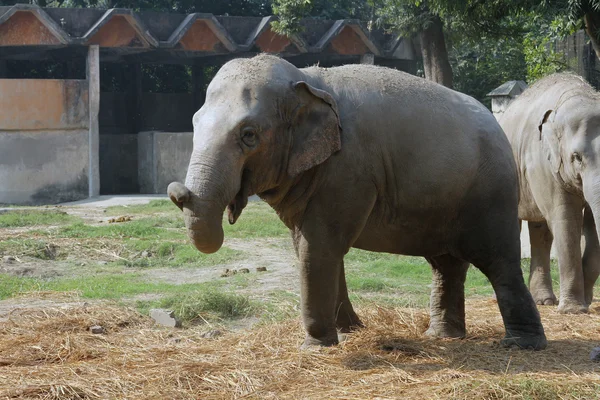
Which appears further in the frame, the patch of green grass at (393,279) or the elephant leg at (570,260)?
the patch of green grass at (393,279)

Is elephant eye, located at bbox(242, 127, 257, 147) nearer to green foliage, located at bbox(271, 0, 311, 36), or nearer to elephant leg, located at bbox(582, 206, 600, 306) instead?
elephant leg, located at bbox(582, 206, 600, 306)

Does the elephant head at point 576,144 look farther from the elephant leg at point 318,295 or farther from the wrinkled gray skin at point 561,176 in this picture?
the elephant leg at point 318,295

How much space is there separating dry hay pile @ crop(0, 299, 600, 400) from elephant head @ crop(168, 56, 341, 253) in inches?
30.4

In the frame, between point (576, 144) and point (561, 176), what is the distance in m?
0.61

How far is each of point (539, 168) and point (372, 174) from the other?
2924 mm

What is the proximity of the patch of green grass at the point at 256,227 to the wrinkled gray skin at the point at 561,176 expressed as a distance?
15.1ft

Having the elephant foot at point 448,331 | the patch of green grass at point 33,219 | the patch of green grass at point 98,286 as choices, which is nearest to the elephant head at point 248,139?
the elephant foot at point 448,331

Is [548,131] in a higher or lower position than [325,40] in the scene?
lower

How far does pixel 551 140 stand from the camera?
7.76 meters

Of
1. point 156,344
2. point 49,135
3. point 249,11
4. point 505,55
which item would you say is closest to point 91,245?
point 156,344

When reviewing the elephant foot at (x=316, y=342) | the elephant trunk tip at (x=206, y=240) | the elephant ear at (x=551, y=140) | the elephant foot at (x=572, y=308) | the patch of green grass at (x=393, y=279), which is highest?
the elephant ear at (x=551, y=140)

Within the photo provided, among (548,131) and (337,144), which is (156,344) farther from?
(548,131)

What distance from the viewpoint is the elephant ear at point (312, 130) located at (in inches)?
219

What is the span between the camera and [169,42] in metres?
19.8
